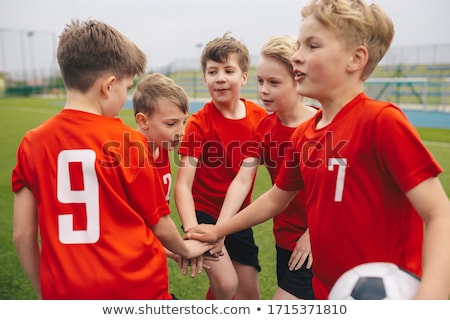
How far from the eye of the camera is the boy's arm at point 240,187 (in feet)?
8.77

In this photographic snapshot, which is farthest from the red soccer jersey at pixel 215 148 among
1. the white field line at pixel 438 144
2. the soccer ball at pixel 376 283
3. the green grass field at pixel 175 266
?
the white field line at pixel 438 144

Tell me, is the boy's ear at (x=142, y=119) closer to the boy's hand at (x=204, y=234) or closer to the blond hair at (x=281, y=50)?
the boy's hand at (x=204, y=234)

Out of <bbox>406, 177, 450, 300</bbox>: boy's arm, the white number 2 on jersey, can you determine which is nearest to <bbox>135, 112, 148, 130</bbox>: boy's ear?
the white number 2 on jersey

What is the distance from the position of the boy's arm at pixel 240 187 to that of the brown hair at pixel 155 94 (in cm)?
52

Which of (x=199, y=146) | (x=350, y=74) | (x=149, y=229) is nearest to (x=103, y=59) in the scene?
(x=149, y=229)

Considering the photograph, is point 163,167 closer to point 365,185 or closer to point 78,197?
point 78,197

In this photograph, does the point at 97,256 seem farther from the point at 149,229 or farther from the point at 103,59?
the point at 103,59

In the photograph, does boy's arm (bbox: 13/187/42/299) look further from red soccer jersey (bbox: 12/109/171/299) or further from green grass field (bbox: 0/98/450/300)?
green grass field (bbox: 0/98/450/300)

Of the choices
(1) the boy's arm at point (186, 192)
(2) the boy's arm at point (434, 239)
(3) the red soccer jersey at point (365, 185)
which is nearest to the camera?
(2) the boy's arm at point (434, 239)

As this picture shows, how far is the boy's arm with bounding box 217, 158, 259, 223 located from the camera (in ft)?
8.77

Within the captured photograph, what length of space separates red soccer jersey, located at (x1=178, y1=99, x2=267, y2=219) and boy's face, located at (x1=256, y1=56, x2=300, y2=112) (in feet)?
1.25

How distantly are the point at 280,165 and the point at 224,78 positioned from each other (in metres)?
0.67

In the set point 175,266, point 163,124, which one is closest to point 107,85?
point 163,124
